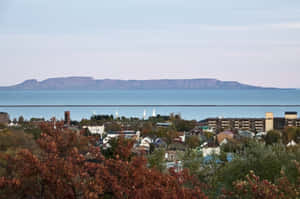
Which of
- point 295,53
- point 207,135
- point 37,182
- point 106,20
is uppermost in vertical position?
point 106,20

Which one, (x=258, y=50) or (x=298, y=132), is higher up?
(x=258, y=50)

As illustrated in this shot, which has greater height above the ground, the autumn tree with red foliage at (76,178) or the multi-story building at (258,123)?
the autumn tree with red foliage at (76,178)

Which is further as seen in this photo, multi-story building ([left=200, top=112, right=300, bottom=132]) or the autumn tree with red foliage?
multi-story building ([left=200, top=112, right=300, bottom=132])

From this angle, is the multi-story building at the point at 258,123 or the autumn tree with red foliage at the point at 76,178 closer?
the autumn tree with red foliage at the point at 76,178

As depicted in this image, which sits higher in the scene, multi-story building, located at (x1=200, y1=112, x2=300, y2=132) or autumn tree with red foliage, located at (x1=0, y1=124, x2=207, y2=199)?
autumn tree with red foliage, located at (x1=0, y1=124, x2=207, y2=199)

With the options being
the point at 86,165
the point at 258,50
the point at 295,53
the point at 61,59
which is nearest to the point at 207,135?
the point at 295,53

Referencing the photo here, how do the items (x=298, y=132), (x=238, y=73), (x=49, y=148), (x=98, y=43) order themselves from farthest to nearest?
(x=238, y=73)
(x=98, y=43)
(x=298, y=132)
(x=49, y=148)

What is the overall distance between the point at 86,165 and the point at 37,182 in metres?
0.34

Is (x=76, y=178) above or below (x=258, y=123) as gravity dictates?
above

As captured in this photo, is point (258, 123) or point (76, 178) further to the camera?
point (258, 123)

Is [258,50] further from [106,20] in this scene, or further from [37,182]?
[37,182]

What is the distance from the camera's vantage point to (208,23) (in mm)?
47312

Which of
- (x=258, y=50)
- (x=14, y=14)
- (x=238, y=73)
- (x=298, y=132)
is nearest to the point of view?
(x=298, y=132)

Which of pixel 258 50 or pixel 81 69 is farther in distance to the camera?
pixel 81 69
